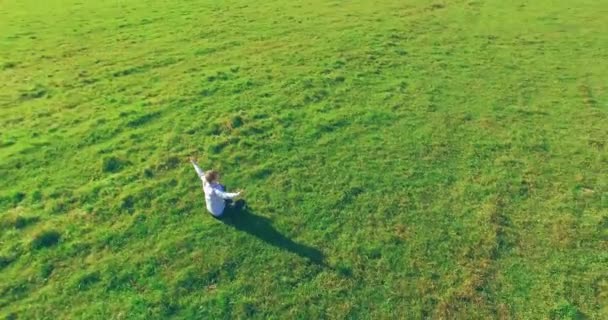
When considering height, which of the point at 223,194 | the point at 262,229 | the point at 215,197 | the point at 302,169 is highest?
the point at 223,194

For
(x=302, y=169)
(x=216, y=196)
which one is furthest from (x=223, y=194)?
(x=302, y=169)

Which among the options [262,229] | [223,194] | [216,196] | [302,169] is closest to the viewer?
[223,194]

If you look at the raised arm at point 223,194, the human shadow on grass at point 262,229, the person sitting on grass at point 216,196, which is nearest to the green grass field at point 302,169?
the human shadow on grass at point 262,229

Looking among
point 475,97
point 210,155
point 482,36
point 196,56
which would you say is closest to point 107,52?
point 196,56

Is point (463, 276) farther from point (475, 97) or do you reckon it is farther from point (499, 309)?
point (475, 97)

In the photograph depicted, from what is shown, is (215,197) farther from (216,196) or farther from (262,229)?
(262,229)

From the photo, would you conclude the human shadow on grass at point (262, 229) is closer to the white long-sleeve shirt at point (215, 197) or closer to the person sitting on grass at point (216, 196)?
the person sitting on grass at point (216, 196)
